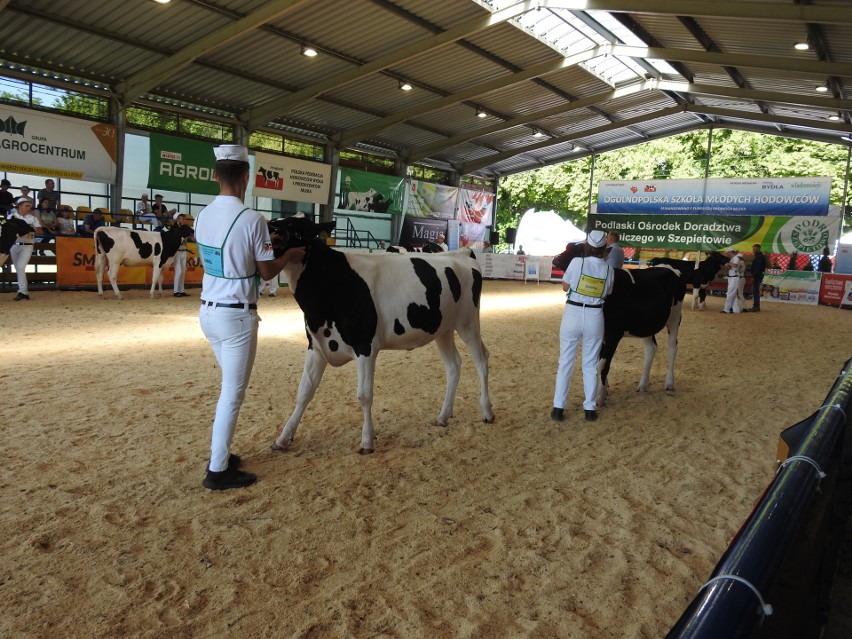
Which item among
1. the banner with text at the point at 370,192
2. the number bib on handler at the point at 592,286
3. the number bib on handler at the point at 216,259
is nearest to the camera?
the number bib on handler at the point at 216,259

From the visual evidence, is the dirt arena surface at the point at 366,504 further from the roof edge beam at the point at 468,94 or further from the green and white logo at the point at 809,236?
the green and white logo at the point at 809,236

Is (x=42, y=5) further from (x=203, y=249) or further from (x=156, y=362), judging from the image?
(x=203, y=249)

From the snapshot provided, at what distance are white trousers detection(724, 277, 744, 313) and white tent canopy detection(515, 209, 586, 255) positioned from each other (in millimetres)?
18324

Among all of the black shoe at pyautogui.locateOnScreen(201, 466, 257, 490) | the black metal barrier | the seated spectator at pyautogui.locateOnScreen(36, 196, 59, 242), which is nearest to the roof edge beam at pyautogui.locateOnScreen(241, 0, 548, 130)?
the seated spectator at pyautogui.locateOnScreen(36, 196, 59, 242)

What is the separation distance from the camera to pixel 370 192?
22.7 metres

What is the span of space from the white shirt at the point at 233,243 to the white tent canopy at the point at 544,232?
31.7 metres

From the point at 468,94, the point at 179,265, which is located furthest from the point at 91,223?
the point at 468,94

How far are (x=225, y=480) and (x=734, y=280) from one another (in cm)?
1504

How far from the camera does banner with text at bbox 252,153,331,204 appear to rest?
743 inches

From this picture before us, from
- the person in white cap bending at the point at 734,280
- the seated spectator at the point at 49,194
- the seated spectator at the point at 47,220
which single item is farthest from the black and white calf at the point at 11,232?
the person in white cap bending at the point at 734,280

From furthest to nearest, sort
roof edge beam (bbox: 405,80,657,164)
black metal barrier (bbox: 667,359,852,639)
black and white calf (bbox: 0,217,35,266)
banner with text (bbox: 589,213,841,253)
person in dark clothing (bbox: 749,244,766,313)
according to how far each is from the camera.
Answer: roof edge beam (bbox: 405,80,657,164), banner with text (bbox: 589,213,841,253), person in dark clothing (bbox: 749,244,766,313), black and white calf (bbox: 0,217,35,266), black metal barrier (bbox: 667,359,852,639)

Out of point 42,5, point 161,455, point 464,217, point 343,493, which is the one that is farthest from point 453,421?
point 464,217

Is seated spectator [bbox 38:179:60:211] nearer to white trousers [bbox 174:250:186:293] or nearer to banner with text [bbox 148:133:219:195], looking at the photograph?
banner with text [bbox 148:133:219:195]

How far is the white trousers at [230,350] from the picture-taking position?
Answer: 327 cm
